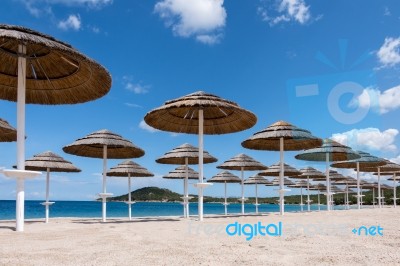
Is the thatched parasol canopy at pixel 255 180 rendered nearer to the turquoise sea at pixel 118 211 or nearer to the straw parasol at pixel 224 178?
the straw parasol at pixel 224 178

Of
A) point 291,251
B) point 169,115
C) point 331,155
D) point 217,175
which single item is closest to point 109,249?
point 291,251

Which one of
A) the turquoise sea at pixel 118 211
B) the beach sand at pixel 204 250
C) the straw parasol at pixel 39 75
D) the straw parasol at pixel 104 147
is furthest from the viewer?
the turquoise sea at pixel 118 211

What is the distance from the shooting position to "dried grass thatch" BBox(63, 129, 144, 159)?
9406 mm

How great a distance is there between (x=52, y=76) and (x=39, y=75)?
9.9 inches

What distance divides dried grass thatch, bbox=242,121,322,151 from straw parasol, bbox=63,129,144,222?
11.4 ft

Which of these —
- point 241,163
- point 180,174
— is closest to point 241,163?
point 241,163

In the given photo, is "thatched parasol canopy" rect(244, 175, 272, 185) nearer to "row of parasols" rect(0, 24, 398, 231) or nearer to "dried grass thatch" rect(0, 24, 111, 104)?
"row of parasols" rect(0, 24, 398, 231)

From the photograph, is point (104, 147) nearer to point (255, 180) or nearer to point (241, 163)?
point (241, 163)

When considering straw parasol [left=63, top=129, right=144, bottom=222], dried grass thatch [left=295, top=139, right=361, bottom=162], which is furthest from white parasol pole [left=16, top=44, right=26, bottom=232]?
dried grass thatch [left=295, top=139, right=361, bottom=162]

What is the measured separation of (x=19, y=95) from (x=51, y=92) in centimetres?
170

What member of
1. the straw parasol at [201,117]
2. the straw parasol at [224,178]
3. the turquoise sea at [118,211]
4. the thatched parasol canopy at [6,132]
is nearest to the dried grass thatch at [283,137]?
the straw parasol at [201,117]

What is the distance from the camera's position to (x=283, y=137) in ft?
34.9

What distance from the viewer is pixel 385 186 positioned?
30.9 m

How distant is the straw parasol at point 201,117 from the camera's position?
764 centimetres
